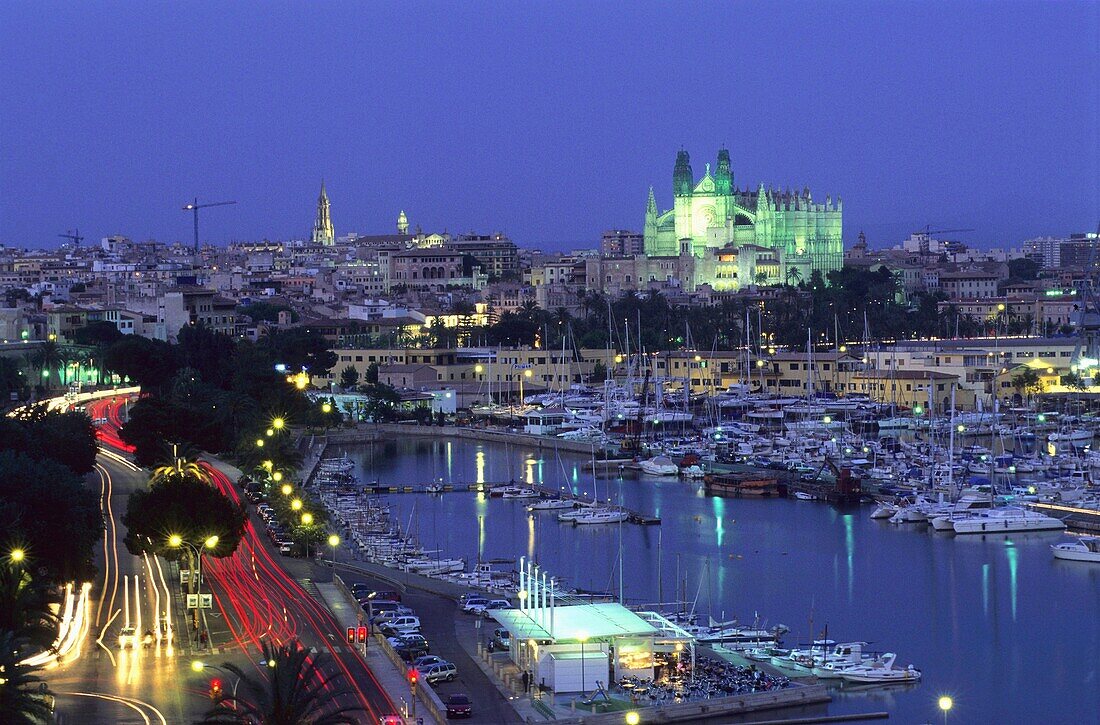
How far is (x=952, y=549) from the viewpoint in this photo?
18469 millimetres

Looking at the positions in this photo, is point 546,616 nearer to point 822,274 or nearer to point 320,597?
point 320,597

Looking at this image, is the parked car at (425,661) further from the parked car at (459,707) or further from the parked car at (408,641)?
the parked car at (459,707)

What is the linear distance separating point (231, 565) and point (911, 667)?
207 inches

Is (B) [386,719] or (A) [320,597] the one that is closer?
(B) [386,719]

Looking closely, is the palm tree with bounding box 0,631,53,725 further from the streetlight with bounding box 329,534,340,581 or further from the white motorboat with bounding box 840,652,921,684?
the streetlight with bounding box 329,534,340,581

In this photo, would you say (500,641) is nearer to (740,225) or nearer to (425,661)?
(425,661)

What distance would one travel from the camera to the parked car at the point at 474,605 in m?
13.8

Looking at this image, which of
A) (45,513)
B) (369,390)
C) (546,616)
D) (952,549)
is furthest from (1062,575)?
(369,390)

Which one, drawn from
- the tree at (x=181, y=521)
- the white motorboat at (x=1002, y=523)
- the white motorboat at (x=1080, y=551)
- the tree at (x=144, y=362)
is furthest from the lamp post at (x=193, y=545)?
the tree at (x=144, y=362)

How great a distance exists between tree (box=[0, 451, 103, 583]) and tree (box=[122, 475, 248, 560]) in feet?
1.10

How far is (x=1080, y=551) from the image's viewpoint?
17.6 metres

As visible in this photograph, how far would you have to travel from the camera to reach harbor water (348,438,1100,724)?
13.2 m

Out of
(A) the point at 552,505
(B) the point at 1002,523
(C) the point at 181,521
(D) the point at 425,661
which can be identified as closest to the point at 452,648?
(D) the point at 425,661

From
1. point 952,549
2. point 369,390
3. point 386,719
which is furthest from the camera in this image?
point 369,390
